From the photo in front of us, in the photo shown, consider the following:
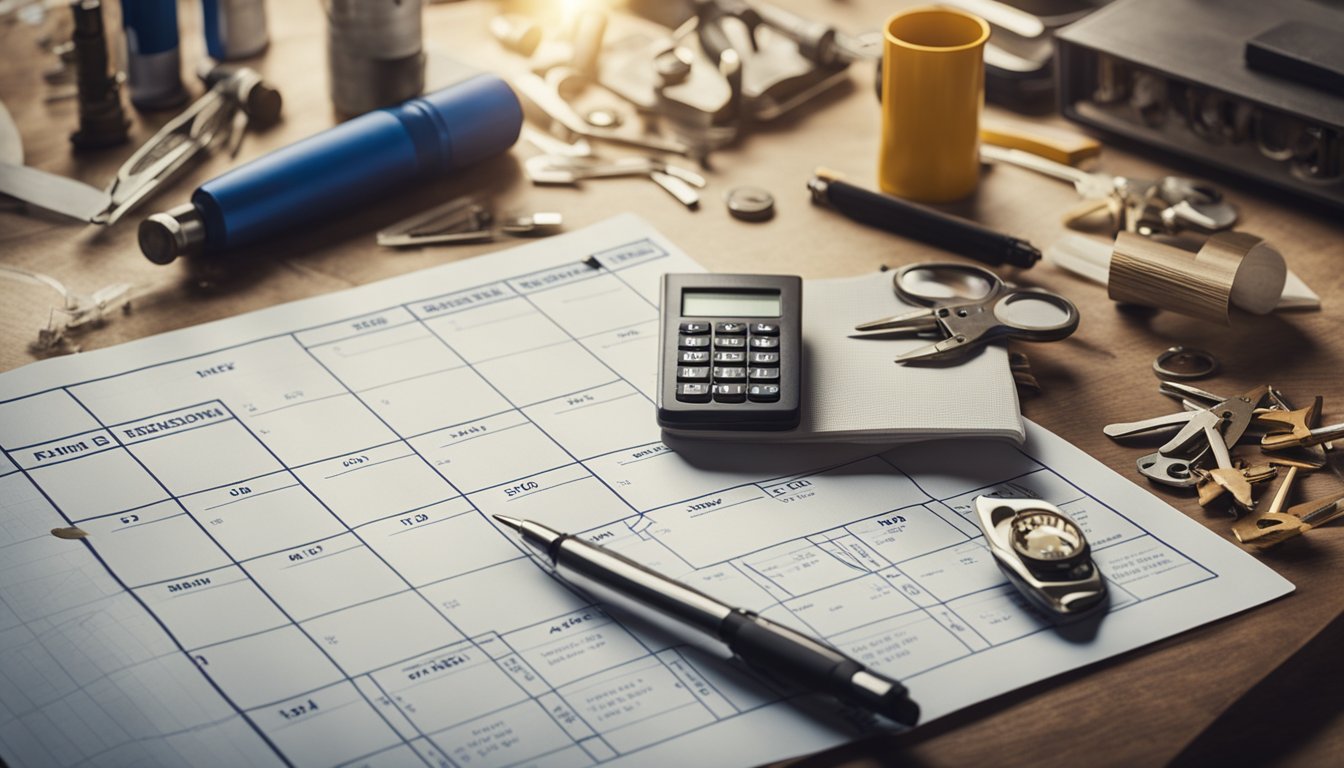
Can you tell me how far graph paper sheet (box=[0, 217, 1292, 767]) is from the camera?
62 centimetres

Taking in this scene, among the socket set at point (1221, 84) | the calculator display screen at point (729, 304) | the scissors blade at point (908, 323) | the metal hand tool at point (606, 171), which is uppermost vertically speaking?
the socket set at point (1221, 84)

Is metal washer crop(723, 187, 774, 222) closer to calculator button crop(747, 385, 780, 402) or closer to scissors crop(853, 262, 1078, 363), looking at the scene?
scissors crop(853, 262, 1078, 363)

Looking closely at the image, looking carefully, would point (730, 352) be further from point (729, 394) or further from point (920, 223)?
point (920, 223)

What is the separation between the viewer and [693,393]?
0.79 metres

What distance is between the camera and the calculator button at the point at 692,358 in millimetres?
806

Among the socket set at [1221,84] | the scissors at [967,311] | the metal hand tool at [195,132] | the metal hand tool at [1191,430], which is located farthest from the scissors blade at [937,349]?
the metal hand tool at [195,132]

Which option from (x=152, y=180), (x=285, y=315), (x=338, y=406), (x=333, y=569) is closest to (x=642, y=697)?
(x=333, y=569)

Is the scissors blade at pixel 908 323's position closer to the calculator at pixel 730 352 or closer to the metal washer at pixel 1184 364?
the calculator at pixel 730 352

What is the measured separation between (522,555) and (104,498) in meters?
0.24

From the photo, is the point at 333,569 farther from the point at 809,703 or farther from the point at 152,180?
the point at 152,180

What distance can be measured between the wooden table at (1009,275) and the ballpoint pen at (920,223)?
0.01 metres

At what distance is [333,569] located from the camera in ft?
2.29

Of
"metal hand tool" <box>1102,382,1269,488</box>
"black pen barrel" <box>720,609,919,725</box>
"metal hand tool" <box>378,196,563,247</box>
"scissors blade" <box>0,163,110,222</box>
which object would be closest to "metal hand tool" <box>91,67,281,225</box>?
"scissors blade" <box>0,163,110,222</box>

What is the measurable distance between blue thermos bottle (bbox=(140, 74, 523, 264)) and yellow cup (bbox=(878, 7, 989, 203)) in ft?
1.02
